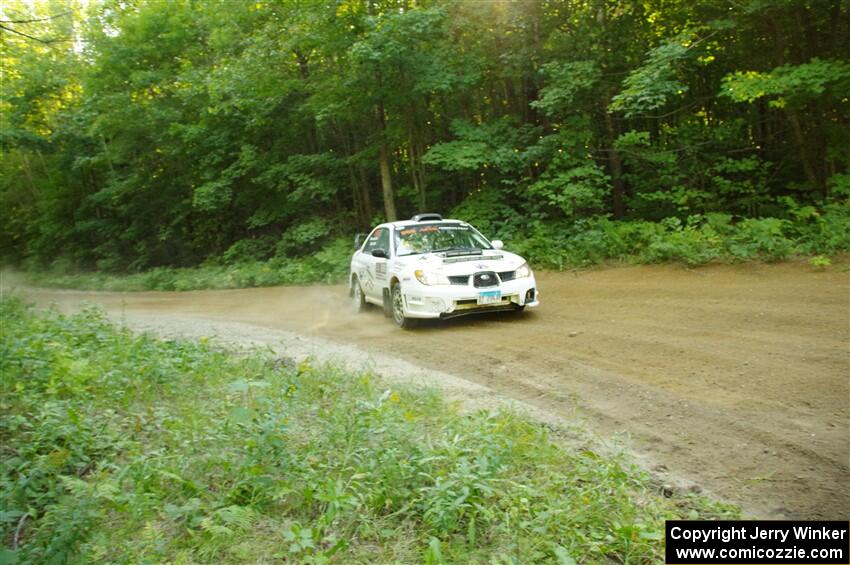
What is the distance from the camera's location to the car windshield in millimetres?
10797

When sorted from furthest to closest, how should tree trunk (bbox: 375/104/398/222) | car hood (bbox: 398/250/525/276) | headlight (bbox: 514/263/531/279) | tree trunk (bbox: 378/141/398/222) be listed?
tree trunk (bbox: 378/141/398/222) < tree trunk (bbox: 375/104/398/222) < headlight (bbox: 514/263/531/279) < car hood (bbox: 398/250/525/276)

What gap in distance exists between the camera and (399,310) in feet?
34.2

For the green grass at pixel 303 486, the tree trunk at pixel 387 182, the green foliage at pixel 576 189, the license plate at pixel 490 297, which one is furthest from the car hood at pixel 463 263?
the tree trunk at pixel 387 182

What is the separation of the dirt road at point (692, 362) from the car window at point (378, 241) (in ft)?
4.25

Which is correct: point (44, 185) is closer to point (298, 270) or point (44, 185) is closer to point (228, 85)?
point (228, 85)

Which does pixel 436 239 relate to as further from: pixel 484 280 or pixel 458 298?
pixel 458 298

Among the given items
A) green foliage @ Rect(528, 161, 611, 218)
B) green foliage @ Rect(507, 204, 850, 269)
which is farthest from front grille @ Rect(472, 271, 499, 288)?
green foliage @ Rect(528, 161, 611, 218)

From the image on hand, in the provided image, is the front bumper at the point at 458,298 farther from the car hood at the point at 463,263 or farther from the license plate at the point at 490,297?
the car hood at the point at 463,263

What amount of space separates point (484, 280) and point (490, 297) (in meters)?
0.28

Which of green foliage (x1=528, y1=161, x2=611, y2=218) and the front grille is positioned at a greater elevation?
green foliage (x1=528, y1=161, x2=611, y2=218)

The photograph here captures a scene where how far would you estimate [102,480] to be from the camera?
4.16 metres

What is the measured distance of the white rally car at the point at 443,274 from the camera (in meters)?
9.60

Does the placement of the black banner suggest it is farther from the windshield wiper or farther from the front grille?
the windshield wiper

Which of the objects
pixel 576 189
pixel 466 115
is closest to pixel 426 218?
pixel 576 189
